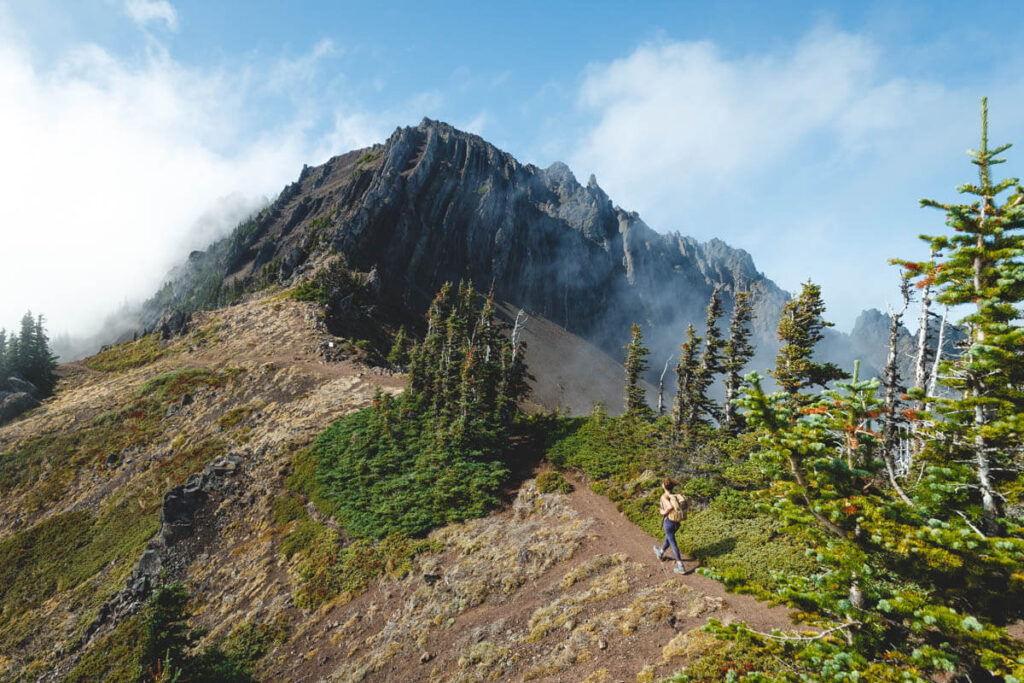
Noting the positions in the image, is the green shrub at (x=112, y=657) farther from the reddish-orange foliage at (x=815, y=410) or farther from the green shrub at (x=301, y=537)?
the reddish-orange foliage at (x=815, y=410)

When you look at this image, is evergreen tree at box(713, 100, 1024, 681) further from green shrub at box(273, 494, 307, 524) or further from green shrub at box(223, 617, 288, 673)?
green shrub at box(273, 494, 307, 524)

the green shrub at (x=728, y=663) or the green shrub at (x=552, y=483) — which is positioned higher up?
the green shrub at (x=552, y=483)

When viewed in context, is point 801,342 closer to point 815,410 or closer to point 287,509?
point 815,410

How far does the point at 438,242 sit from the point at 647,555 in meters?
134

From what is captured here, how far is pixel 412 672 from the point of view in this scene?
16.6 m

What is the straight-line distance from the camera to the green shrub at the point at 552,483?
2556cm

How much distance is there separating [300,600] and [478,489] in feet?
34.6

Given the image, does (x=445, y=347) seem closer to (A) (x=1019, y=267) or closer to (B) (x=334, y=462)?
(B) (x=334, y=462)

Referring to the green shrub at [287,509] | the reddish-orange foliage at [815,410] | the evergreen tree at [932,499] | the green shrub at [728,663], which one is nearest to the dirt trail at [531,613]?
the green shrub at [728,663]

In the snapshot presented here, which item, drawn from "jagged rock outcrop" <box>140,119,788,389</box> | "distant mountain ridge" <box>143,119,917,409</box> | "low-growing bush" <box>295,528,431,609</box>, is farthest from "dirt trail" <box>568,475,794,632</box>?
"distant mountain ridge" <box>143,119,917,409</box>

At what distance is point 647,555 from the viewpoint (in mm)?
17812

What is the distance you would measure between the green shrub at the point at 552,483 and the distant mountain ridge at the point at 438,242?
81.9 m

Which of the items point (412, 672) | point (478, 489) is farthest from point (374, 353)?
point (412, 672)

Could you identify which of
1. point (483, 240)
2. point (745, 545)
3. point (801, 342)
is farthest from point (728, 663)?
point (483, 240)
